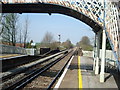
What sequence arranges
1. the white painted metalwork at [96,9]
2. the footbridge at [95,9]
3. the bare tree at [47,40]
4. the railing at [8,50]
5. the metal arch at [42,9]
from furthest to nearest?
the bare tree at [47,40] → the railing at [8,50] → the metal arch at [42,9] → the white painted metalwork at [96,9] → the footbridge at [95,9]

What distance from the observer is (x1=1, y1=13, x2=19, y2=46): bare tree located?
40.6 metres

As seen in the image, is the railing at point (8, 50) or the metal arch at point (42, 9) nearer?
the metal arch at point (42, 9)

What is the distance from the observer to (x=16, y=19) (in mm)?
43812

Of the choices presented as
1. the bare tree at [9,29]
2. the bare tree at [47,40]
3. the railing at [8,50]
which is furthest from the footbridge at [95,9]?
the bare tree at [47,40]

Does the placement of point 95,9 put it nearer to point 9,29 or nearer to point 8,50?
point 8,50

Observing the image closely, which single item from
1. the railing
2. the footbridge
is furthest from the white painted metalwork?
the railing

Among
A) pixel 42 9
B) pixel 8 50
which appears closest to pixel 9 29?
pixel 8 50

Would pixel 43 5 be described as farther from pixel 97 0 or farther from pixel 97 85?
pixel 97 85

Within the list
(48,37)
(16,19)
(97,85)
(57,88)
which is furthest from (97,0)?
(48,37)

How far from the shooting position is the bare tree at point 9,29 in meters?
40.6

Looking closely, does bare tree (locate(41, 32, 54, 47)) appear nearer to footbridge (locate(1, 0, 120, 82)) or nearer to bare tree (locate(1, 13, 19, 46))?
bare tree (locate(1, 13, 19, 46))

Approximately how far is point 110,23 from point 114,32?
0.83 metres

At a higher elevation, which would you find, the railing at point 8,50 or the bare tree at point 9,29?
the bare tree at point 9,29

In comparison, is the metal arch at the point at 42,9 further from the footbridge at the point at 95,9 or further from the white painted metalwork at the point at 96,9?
the white painted metalwork at the point at 96,9
